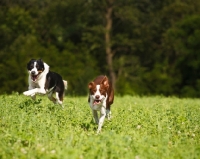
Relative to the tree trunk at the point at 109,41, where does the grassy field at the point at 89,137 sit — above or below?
below

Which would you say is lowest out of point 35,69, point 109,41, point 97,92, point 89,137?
point 89,137

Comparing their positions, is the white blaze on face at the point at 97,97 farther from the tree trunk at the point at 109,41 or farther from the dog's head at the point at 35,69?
the tree trunk at the point at 109,41

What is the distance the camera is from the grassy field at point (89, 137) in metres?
6.41

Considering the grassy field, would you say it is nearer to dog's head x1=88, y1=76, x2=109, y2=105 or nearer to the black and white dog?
dog's head x1=88, y1=76, x2=109, y2=105

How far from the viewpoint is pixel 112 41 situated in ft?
180

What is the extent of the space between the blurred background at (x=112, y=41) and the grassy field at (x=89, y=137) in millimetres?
40899

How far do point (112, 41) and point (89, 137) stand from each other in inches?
1892

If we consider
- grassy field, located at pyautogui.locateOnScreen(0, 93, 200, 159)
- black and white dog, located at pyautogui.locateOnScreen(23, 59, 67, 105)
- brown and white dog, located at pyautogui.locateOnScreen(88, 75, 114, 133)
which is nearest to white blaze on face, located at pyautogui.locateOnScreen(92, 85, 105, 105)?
brown and white dog, located at pyautogui.locateOnScreen(88, 75, 114, 133)

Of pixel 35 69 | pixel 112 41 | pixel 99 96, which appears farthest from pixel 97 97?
pixel 112 41

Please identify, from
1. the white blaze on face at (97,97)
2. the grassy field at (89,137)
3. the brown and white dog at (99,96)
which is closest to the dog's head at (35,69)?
the grassy field at (89,137)

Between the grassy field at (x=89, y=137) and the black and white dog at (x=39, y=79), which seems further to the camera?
the black and white dog at (x=39, y=79)

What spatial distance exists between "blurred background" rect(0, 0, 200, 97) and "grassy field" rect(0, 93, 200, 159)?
40899 millimetres

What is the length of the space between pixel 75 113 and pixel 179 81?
1823 inches

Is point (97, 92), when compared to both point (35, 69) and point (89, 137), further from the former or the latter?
point (35, 69)
